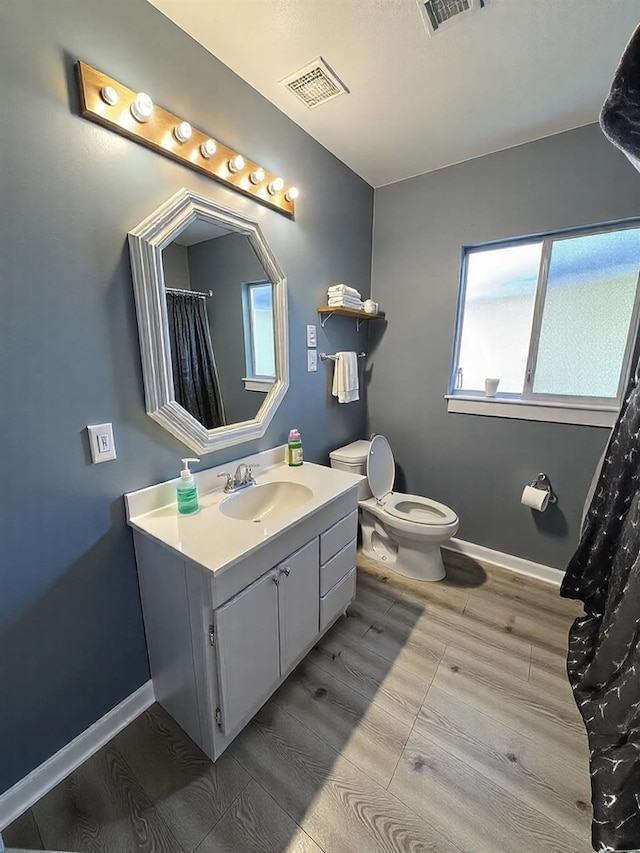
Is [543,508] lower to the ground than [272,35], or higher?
lower

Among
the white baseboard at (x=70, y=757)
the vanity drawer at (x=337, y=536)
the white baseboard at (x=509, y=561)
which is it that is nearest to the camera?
the white baseboard at (x=70, y=757)

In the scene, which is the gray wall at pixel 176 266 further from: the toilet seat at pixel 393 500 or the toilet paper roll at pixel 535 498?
the toilet paper roll at pixel 535 498

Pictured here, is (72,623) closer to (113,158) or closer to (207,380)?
(207,380)

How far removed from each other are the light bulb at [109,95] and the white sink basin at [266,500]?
4.54ft

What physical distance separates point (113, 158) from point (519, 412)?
2.26 metres

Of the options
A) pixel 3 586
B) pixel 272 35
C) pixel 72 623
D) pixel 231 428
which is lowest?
pixel 72 623

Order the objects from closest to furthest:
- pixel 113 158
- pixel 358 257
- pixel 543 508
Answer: pixel 113 158 → pixel 543 508 → pixel 358 257

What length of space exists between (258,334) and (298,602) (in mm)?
1222

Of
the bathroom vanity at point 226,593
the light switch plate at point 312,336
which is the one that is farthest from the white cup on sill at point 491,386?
the bathroom vanity at point 226,593

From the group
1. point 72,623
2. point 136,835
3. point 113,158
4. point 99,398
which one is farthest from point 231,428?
point 136,835

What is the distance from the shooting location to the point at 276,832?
1020 mm

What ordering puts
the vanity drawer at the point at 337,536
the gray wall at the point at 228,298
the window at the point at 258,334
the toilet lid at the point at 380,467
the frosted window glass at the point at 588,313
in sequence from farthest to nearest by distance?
the toilet lid at the point at 380,467 → the frosted window glass at the point at 588,313 → the window at the point at 258,334 → the vanity drawer at the point at 337,536 → the gray wall at the point at 228,298

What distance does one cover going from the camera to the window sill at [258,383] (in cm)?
166

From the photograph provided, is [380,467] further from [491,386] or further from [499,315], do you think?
[499,315]
